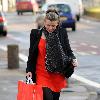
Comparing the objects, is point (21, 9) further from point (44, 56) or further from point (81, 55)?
point (44, 56)

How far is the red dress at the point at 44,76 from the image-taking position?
7.53 metres

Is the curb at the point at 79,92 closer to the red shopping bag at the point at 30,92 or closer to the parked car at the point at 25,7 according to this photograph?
the red shopping bag at the point at 30,92

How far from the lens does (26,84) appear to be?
7387 millimetres

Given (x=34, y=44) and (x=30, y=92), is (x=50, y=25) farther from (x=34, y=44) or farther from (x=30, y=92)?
(x=30, y=92)

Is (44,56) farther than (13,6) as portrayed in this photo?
No

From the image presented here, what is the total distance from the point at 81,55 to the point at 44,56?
14.2 metres

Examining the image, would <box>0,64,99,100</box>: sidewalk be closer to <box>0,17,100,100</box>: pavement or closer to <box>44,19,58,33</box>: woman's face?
<box>0,17,100,100</box>: pavement

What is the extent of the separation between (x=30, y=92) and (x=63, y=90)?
18.1 ft

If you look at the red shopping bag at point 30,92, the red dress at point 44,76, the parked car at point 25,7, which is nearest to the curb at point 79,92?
the red dress at point 44,76

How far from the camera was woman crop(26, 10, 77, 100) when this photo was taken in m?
7.47

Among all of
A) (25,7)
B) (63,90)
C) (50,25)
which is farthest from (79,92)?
(25,7)

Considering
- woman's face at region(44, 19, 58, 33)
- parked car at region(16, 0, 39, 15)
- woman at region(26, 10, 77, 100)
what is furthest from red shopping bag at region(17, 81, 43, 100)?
parked car at region(16, 0, 39, 15)

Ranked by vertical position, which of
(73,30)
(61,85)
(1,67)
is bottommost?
(73,30)

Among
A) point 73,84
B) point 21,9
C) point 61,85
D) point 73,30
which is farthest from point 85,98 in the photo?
point 21,9
